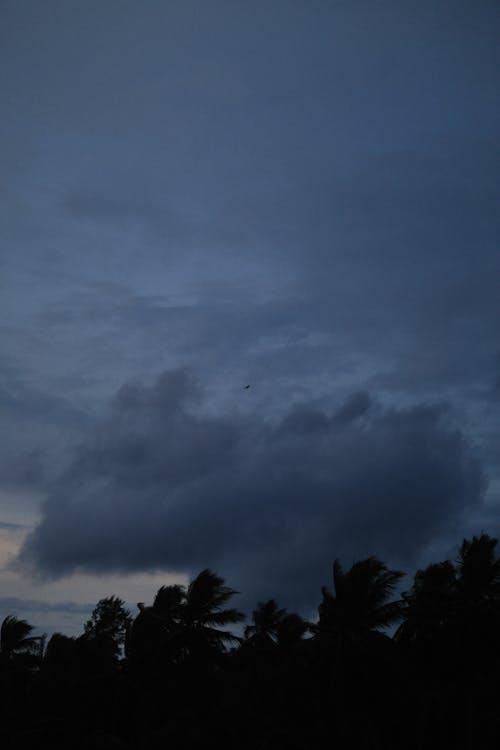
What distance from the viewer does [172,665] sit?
1266 inches

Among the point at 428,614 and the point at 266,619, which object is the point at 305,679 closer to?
the point at 428,614

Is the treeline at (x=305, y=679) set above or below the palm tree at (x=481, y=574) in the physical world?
below

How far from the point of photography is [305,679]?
27.2 m

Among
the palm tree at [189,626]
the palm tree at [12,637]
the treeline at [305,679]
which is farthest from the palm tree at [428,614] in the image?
the palm tree at [12,637]

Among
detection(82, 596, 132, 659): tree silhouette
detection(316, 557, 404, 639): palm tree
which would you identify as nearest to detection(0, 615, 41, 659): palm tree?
detection(82, 596, 132, 659): tree silhouette

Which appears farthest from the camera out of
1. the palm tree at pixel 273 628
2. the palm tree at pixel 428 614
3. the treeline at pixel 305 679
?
the palm tree at pixel 273 628

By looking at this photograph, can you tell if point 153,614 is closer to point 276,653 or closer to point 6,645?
point 276,653

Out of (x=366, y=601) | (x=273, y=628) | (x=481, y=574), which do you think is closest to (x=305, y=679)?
(x=366, y=601)

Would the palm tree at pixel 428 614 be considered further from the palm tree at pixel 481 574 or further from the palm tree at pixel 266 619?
the palm tree at pixel 266 619

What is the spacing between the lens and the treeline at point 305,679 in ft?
83.2

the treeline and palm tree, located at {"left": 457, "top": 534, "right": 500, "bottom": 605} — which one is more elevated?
palm tree, located at {"left": 457, "top": 534, "right": 500, "bottom": 605}

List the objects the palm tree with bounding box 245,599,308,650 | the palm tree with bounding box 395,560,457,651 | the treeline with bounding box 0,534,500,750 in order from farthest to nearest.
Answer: the palm tree with bounding box 245,599,308,650 < the palm tree with bounding box 395,560,457,651 < the treeline with bounding box 0,534,500,750

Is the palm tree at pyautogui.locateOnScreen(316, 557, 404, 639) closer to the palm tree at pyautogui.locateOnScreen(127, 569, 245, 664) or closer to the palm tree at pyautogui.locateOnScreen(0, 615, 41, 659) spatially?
the palm tree at pyautogui.locateOnScreen(127, 569, 245, 664)

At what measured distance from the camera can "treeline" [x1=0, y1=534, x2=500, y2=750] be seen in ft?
83.2
